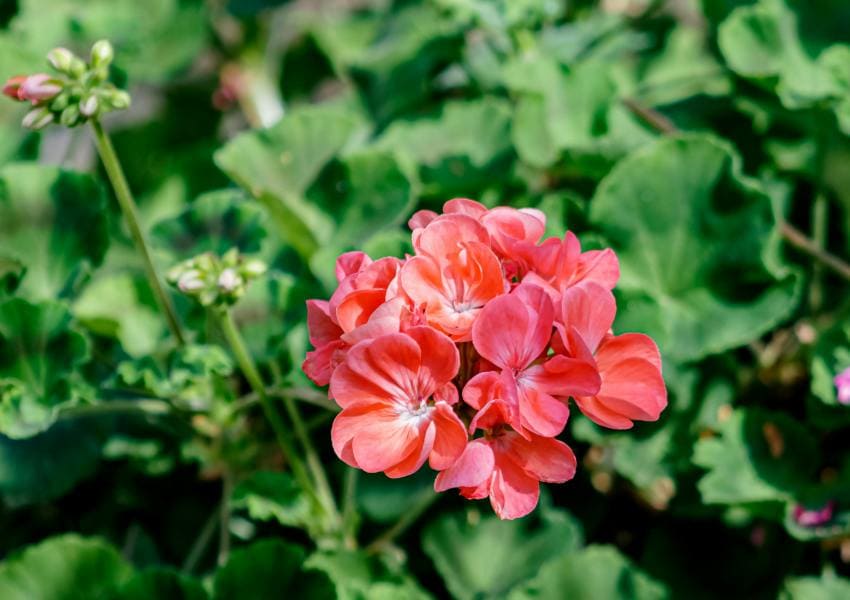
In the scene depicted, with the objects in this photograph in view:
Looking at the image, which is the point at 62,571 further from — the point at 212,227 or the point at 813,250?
the point at 813,250

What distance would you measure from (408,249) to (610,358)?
0.41 meters

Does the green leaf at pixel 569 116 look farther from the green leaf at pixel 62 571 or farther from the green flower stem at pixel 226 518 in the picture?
the green leaf at pixel 62 571

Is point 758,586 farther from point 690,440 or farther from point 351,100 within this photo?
point 351,100

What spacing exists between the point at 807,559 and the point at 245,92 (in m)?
1.61

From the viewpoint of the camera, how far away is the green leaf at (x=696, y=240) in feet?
4.50

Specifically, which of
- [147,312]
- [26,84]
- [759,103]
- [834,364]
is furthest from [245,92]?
[834,364]

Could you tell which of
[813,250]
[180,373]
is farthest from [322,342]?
[813,250]

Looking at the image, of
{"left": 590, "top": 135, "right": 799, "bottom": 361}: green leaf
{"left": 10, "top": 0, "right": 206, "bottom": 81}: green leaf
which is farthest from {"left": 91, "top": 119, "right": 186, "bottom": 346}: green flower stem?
{"left": 10, "top": 0, "right": 206, "bottom": 81}: green leaf

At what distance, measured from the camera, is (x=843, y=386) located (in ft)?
4.24

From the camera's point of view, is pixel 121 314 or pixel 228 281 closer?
pixel 228 281

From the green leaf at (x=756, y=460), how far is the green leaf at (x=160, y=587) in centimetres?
67

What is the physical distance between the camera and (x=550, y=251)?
0.93m

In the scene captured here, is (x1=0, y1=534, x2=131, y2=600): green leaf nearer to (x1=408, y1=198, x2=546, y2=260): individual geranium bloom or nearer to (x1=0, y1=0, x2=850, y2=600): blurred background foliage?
(x1=0, y1=0, x2=850, y2=600): blurred background foliage

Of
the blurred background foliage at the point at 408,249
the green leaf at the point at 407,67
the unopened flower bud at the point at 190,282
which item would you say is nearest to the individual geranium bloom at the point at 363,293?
the unopened flower bud at the point at 190,282
